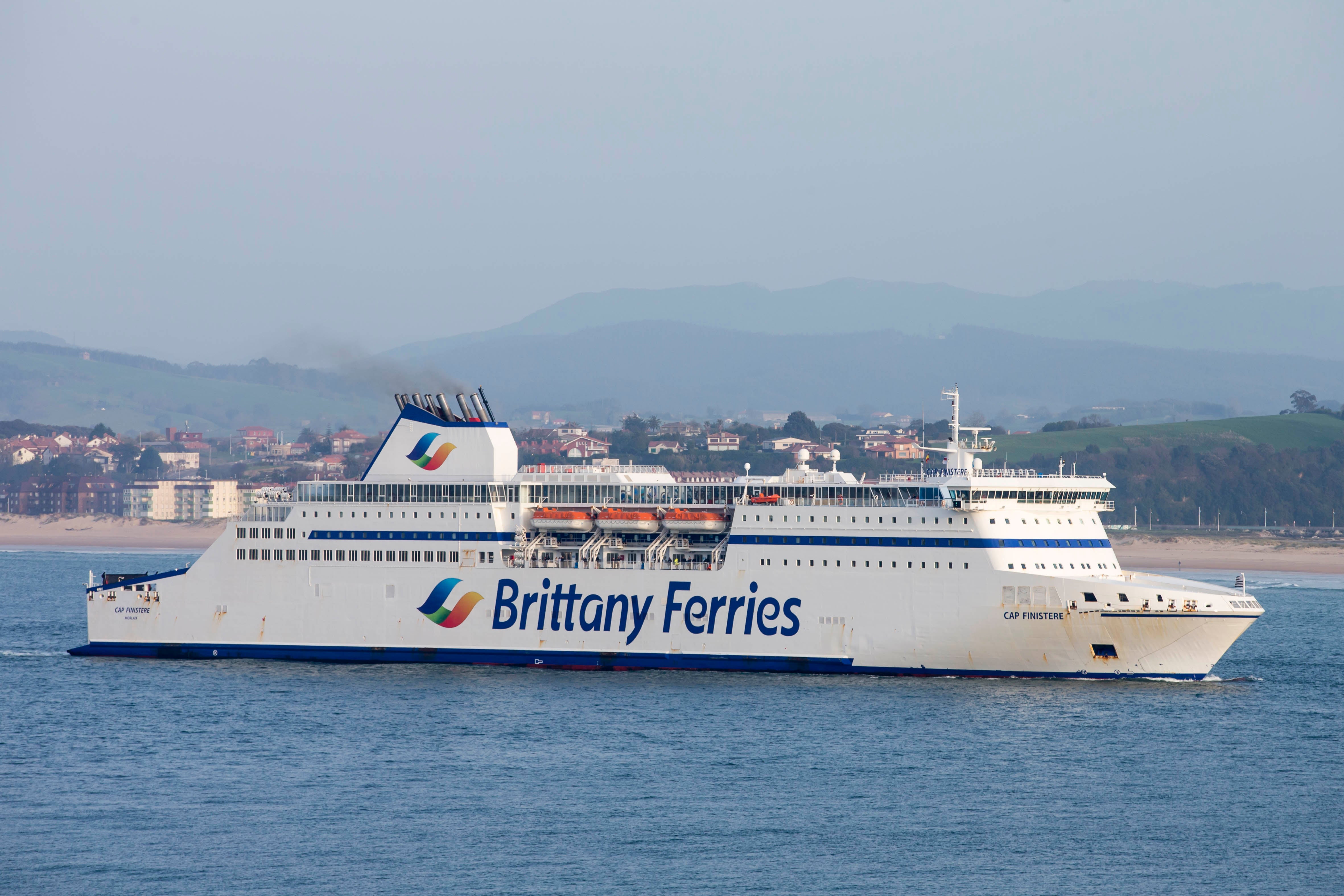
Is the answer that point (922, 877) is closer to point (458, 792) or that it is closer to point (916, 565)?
point (458, 792)

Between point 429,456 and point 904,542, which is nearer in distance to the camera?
point 904,542

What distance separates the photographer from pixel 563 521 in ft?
132

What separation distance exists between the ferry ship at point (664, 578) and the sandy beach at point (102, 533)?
7146 centimetres

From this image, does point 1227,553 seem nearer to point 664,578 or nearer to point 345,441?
point 664,578

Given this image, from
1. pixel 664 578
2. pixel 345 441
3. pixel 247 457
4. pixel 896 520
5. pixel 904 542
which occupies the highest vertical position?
pixel 345 441

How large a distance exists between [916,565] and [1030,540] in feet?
9.41

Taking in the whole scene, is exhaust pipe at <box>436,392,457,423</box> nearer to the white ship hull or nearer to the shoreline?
the white ship hull

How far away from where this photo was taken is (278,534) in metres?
41.5

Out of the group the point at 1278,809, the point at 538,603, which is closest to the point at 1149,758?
the point at 1278,809

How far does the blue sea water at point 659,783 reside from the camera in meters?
23.0

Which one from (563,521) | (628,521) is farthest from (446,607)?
(628,521)

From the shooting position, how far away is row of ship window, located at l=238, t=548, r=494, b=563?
132 ft

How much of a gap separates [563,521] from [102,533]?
316 feet

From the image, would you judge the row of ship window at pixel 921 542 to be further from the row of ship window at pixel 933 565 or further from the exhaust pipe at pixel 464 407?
the exhaust pipe at pixel 464 407
